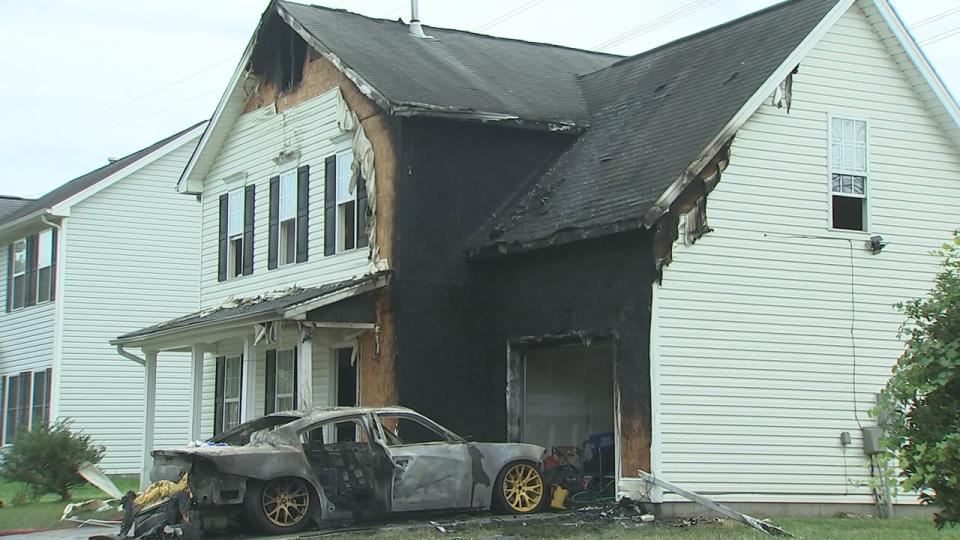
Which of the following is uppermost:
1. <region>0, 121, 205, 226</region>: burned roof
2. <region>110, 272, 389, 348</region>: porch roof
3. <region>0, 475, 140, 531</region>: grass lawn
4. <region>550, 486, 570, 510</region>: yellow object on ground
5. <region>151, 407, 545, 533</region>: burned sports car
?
<region>0, 121, 205, 226</region>: burned roof

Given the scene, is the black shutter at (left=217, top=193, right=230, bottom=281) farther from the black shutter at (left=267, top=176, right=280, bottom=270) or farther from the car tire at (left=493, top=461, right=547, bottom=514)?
the car tire at (left=493, top=461, right=547, bottom=514)

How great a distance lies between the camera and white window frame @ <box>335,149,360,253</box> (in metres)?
21.3

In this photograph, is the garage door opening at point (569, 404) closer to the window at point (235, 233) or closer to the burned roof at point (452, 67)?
Result: the burned roof at point (452, 67)

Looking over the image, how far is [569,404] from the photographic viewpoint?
2033 cm

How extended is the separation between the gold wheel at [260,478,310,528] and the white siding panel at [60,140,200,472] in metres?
17.1

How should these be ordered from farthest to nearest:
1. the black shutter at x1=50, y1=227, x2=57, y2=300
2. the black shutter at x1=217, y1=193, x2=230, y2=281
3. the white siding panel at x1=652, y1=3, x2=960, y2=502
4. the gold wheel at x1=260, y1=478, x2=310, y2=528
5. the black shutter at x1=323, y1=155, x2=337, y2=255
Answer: the black shutter at x1=50, y1=227, x2=57, y2=300, the black shutter at x1=217, y1=193, x2=230, y2=281, the black shutter at x1=323, y1=155, x2=337, y2=255, the white siding panel at x1=652, y1=3, x2=960, y2=502, the gold wheel at x1=260, y1=478, x2=310, y2=528

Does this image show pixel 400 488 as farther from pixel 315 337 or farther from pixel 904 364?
pixel 904 364

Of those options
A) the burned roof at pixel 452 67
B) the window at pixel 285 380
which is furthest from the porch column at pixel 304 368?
the window at pixel 285 380

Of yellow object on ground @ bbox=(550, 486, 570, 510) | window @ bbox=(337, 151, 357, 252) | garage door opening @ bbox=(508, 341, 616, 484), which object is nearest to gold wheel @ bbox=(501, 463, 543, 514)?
yellow object on ground @ bbox=(550, 486, 570, 510)

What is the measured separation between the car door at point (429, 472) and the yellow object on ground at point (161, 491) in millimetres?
2465

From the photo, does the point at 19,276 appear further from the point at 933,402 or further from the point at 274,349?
the point at 933,402

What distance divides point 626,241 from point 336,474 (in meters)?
4.94

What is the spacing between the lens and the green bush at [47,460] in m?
23.5

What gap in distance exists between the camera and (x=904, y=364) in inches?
357
